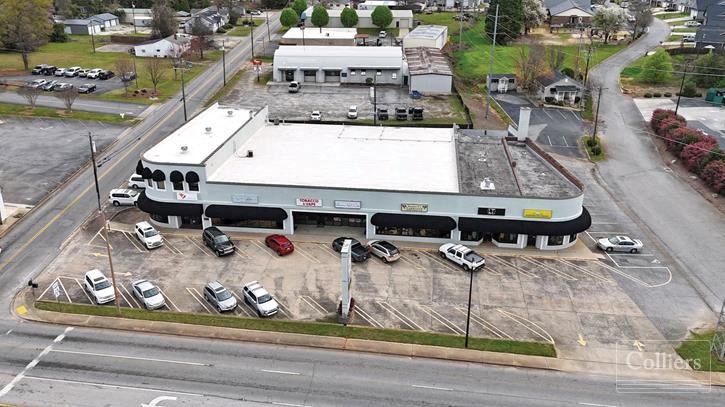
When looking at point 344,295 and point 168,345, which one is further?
point 344,295

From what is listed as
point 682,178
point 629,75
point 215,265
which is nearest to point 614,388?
point 215,265

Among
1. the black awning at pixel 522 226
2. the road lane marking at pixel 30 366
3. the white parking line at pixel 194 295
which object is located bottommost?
the road lane marking at pixel 30 366

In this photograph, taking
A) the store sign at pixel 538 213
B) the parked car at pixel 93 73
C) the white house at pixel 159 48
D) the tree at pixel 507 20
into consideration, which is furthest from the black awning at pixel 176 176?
the tree at pixel 507 20

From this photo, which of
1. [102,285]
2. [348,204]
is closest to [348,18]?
[348,204]

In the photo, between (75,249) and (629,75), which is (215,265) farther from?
(629,75)

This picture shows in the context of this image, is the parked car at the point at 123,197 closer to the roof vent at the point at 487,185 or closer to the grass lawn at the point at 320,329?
the grass lawn at the point at 320,329
